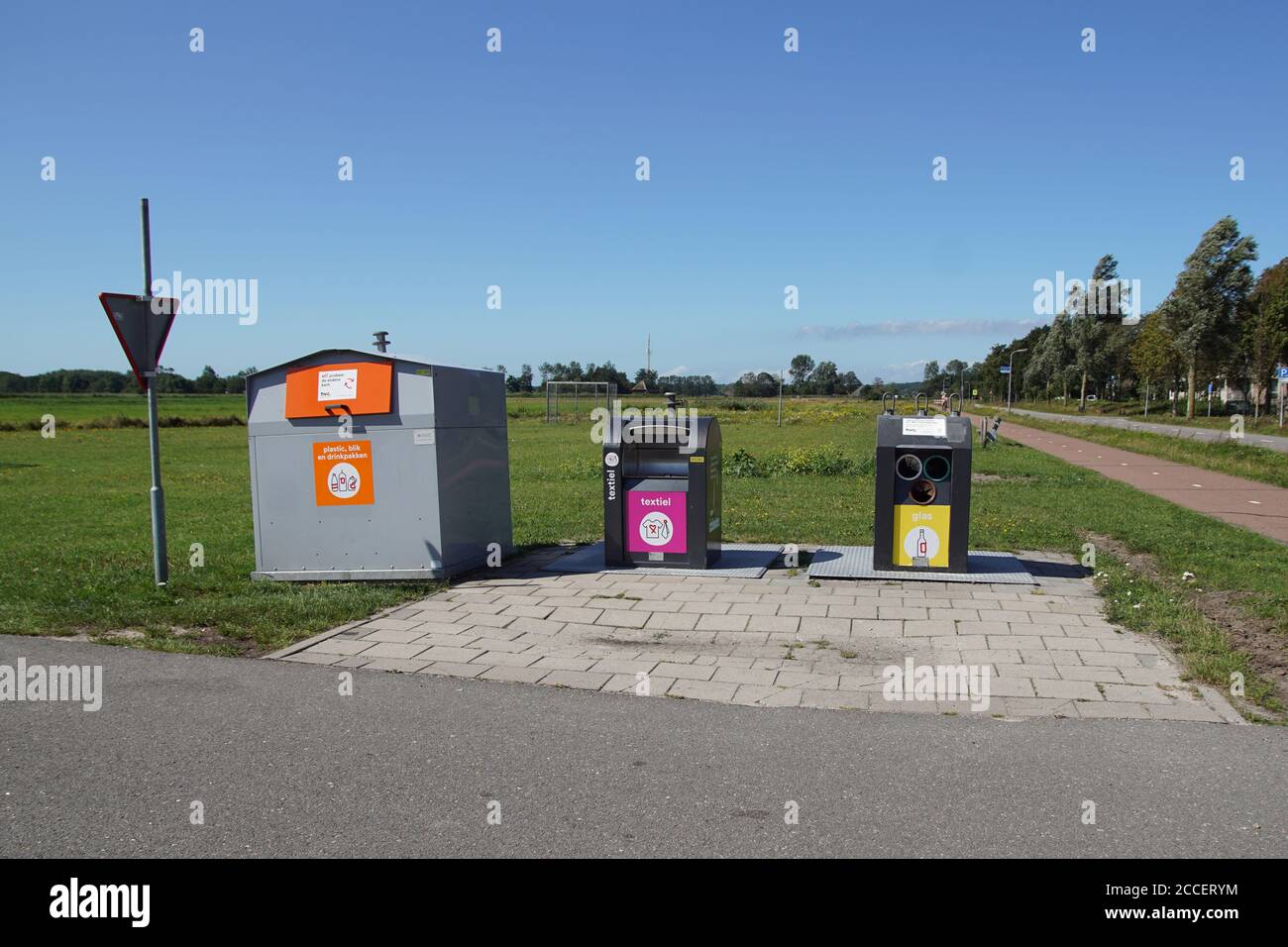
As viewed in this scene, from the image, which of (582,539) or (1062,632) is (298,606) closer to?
(582,539)

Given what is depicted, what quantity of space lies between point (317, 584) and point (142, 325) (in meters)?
2.73

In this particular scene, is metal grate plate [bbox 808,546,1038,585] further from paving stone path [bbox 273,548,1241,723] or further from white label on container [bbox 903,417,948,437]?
white label on container [bbox 903,417,948,437]

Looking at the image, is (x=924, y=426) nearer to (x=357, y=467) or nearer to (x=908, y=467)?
(x=908, y=467)

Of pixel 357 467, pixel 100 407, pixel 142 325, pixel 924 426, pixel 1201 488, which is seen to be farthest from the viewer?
pixel 100 407

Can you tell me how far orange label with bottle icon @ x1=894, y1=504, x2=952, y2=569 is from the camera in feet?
27.5

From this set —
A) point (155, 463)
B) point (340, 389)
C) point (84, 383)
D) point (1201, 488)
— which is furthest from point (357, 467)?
point (84, 383)

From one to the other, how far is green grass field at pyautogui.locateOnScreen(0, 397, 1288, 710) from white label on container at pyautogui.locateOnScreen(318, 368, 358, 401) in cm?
173

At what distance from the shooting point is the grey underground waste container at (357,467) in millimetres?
8188

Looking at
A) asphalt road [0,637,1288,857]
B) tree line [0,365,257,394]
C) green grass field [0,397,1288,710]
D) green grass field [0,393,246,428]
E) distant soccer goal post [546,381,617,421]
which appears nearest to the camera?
asphalt road [0,637,1288,857]

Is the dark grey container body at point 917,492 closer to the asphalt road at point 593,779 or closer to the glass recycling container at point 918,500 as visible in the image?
the glass recycling container at point 918,500

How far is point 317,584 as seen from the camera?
330 inches

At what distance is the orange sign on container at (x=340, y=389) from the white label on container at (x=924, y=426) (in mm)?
4745

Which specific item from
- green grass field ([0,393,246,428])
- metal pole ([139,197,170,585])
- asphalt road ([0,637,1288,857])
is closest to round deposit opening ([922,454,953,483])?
asphalt road ([0,637,1288,857])

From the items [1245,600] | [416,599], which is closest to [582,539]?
[416,599]
